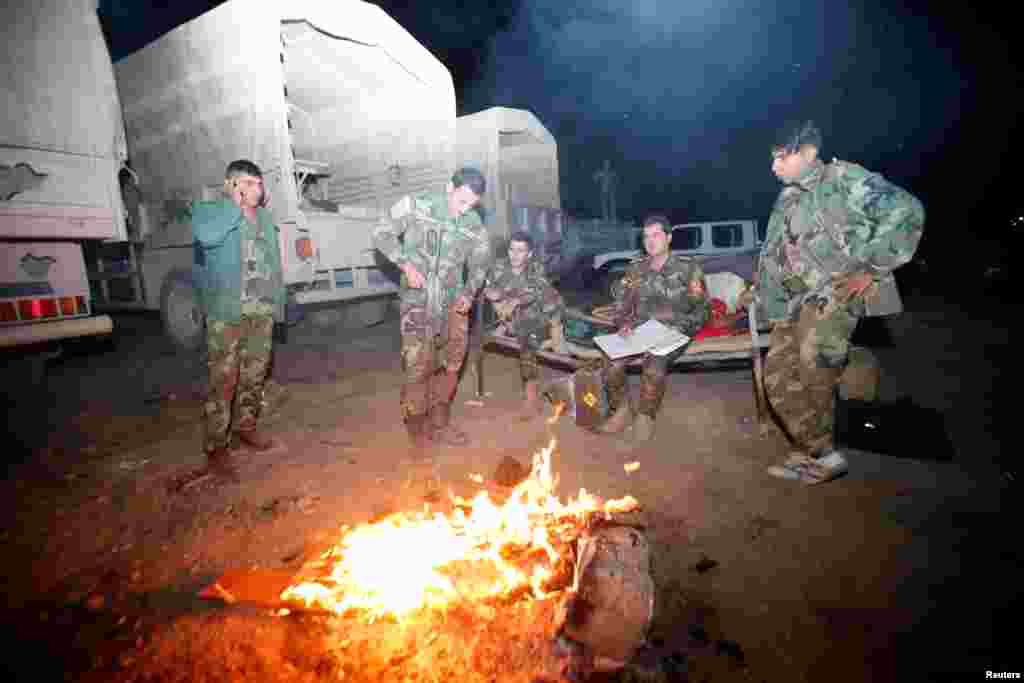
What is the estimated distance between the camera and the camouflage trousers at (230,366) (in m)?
3.46

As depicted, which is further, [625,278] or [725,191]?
[725,191]

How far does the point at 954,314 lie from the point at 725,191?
33.9 meters

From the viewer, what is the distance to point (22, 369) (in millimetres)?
4605

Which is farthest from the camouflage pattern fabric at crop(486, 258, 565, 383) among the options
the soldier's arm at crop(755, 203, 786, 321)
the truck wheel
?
the truck wheel

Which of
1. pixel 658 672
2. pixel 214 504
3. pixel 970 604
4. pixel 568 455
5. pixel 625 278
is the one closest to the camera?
pixel 658 672

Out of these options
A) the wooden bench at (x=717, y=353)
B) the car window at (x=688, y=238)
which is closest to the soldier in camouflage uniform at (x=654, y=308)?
the wooden bench at (x=717, y=353)

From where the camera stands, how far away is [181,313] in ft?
22.6

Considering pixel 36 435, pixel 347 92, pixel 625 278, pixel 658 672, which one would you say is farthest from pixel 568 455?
pixel 347 92

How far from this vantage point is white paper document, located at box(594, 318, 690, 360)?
418cm

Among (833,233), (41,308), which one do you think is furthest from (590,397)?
(41,308)

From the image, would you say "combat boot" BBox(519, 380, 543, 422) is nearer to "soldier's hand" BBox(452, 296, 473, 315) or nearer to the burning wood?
"soldier's hand" BBox(452, 296, 473, 315)

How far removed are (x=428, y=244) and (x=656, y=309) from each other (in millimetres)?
2174

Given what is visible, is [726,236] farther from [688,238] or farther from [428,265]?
[428,265]

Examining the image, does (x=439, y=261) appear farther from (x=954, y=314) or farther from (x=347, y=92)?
(x=954, y=314)
